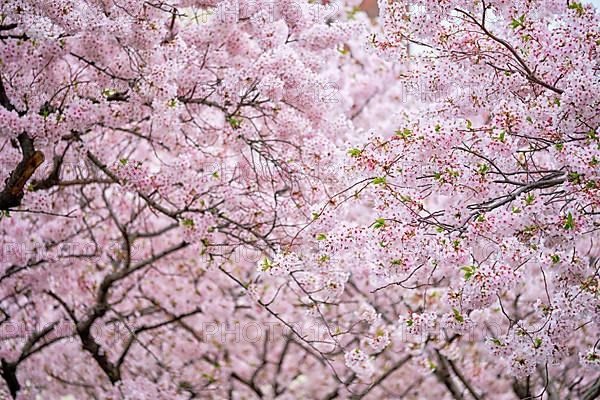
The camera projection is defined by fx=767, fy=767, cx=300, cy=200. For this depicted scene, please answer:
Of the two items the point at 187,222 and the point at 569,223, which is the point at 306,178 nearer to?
the point at 187,222

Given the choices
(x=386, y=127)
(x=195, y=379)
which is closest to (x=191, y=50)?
(x=386, y=127)

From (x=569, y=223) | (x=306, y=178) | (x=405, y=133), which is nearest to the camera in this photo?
(x=569, y=223)

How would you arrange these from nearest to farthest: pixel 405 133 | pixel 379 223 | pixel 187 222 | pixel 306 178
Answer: pixel 379 223 < pixel 405 133 < pixel 187 222 < pixel 306 178

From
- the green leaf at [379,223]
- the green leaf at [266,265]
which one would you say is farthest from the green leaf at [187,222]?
the green leaf at [379,223]

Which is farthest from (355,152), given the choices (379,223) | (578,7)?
(578,7)

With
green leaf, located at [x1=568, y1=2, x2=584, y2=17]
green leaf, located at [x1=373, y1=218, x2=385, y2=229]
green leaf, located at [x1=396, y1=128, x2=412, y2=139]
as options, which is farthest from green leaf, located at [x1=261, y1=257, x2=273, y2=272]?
green leaf, located at [x1=568, y1=2, x2=584, y2=17]

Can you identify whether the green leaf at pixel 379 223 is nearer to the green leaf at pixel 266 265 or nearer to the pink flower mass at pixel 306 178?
the pink flower mass at pixel 306 178

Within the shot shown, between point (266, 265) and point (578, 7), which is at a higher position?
point (578, 7)

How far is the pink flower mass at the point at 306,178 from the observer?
3863 millimetres

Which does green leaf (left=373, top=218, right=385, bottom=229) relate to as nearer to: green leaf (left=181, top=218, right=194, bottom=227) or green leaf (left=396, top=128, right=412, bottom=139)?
green leaf (left=396, top=128, right=412, bottom=139)

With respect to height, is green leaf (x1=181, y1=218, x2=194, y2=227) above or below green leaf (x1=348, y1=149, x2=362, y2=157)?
above

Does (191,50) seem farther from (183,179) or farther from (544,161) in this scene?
(544,161)

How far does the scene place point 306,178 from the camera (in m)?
5.49

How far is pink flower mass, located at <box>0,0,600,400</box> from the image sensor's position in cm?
386
